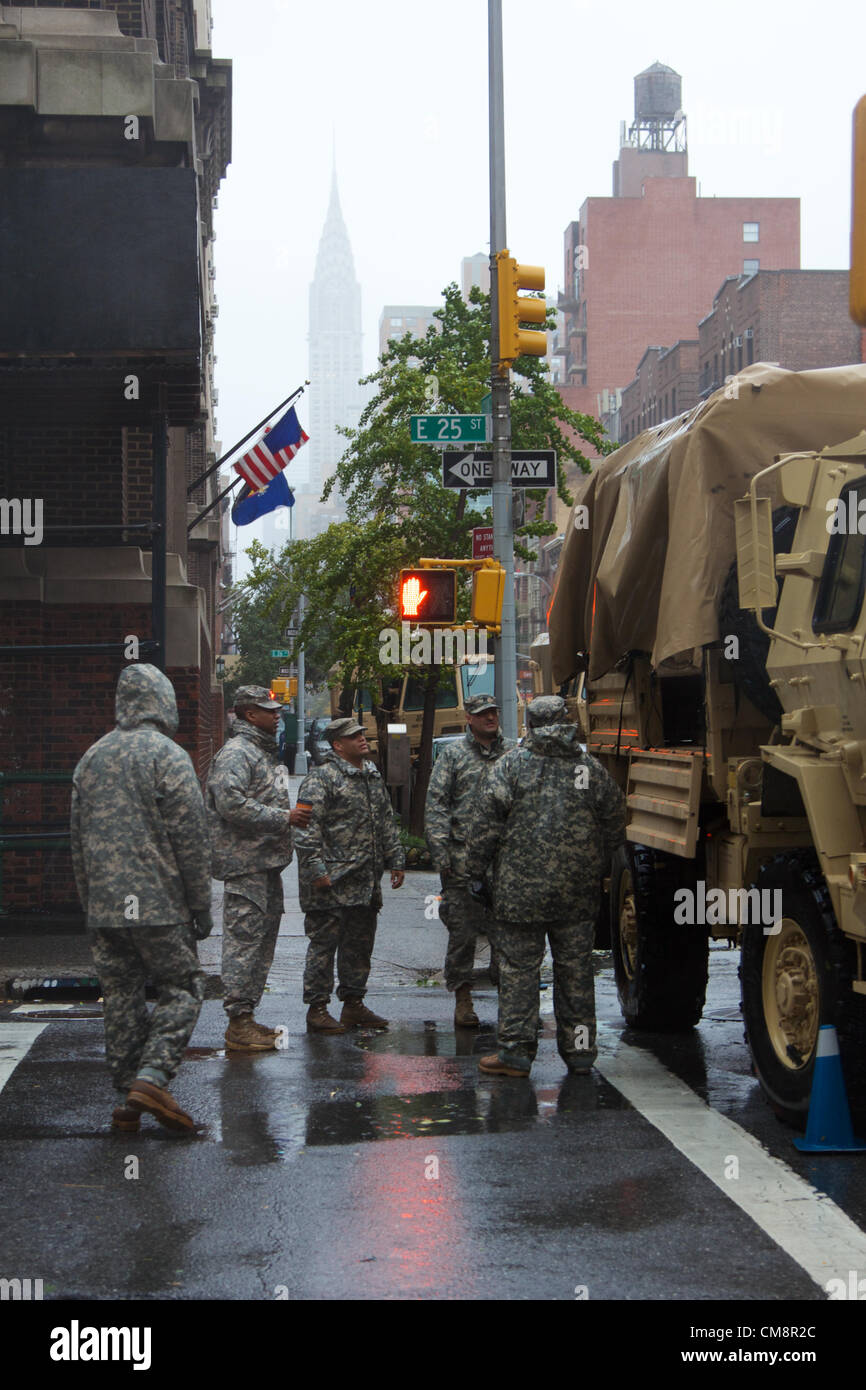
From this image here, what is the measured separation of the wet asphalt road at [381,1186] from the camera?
4910 mm

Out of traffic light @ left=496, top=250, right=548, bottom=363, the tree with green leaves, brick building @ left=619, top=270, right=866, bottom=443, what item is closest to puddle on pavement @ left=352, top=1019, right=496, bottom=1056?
traffic light @ left=496, top=250, right=548, bottom=363

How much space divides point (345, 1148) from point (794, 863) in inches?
Result: 85.3

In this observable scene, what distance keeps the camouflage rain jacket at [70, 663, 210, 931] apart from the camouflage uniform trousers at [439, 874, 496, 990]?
8.71ft

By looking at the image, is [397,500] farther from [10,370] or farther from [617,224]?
[617,224]

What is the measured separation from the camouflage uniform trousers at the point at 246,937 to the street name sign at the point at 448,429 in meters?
6.38

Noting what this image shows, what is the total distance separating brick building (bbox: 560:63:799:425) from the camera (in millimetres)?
87125

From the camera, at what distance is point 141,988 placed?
702 cm

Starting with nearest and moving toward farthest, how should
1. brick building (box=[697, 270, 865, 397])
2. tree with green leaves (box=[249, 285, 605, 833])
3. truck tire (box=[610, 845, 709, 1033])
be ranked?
1. truck tire (box=[610, 845, 709, 1033])
2. tree with green leaves (box=[249, 285, 605, 833])
3. brick building (box=[697, 270, 865, 397])

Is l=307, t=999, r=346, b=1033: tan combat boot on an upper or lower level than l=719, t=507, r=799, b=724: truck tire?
lower

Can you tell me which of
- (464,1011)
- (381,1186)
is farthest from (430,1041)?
(381,1186)

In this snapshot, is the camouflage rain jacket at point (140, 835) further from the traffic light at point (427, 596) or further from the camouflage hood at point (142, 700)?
the traffic light at point (427, 596)

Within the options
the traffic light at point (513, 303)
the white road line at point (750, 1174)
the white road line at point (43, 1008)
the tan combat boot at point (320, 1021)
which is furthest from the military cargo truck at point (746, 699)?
the traffic light at point (513, 303)

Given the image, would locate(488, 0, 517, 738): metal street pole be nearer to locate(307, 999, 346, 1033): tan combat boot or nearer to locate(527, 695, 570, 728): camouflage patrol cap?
locate(307, 999, 346, 1033): tan combat boot
